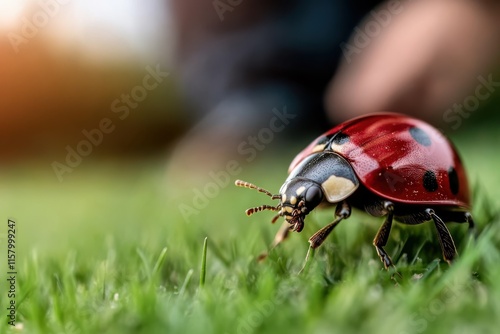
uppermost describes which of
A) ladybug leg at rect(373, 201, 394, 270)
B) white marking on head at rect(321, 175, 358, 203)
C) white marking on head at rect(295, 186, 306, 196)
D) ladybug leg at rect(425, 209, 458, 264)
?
white marking on head at rect(295, 186, 306, 196)

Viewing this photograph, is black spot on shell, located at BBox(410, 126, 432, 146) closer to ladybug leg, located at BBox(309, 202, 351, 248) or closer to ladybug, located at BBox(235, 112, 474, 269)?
ladybug, located at BBox(235, 112, 474, 269)

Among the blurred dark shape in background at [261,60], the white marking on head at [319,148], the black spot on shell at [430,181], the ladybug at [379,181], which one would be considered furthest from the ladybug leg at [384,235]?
the blurred dark shape in background at [261,60]

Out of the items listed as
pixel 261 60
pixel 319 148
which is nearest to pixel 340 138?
pixel 319 148

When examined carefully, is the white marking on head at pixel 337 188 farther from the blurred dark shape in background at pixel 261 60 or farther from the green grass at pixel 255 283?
the blurred dark shape in background at pixel 261 60

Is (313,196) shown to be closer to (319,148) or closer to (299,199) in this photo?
(299,199)

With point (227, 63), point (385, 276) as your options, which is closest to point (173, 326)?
point (385, 276)

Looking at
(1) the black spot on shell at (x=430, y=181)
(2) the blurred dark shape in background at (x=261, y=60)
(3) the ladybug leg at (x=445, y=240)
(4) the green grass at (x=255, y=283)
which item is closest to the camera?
(4) the green grass at (x=255, y=283)

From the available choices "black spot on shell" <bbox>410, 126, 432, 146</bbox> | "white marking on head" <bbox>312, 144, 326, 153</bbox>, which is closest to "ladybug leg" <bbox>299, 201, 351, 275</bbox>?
"white marking on head" <bbox>312, 144, 326, 153</bbox>

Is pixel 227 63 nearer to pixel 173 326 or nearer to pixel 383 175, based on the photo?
pixel 383 175
